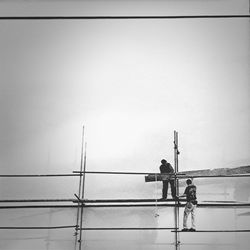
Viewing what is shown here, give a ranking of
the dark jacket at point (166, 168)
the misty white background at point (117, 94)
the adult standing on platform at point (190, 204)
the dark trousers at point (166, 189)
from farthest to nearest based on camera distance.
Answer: the misty white background at point (117, 94) < the dark jacket at point (166, 168) < the dark trousers at point (166, 189) < the adult standing on platform at point (190, 204)

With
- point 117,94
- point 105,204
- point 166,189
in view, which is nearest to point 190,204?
point 166,189

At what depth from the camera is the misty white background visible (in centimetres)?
784

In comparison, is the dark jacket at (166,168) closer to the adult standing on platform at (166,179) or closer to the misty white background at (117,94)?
the adult standing on platform at (166,179)

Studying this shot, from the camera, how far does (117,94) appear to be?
833 cm

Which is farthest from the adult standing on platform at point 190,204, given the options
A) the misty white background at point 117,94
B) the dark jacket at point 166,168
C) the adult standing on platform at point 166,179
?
the misty white background at point 117,94

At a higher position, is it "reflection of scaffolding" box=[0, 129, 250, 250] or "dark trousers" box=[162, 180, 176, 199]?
"dark trousers" box=[162, 180, 176, 199]

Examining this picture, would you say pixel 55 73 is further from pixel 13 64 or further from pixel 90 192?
pixel 90 192

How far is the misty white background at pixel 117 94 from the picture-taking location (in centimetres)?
784

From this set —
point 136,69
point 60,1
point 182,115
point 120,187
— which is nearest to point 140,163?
point 120,187

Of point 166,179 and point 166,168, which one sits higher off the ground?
point 166,168

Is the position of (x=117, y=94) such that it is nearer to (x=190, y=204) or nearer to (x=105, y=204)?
(x=105, y=204)

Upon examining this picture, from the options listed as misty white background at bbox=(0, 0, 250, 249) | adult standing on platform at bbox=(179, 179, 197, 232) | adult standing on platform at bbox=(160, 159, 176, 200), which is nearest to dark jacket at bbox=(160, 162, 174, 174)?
adult standing on platform at bbox=(160, 159, 176, 200)

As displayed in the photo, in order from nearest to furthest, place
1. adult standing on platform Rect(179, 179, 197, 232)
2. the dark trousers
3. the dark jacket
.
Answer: adult standing on platform Rect(179, 179, 197, 232) < the dark trousers < the dark jacket

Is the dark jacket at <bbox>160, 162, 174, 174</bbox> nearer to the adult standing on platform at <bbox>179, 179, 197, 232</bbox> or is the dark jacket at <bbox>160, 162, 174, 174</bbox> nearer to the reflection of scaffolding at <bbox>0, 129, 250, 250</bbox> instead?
the reflection of scaffolding at <bbox>0, 129, 250, 250</bbox>
